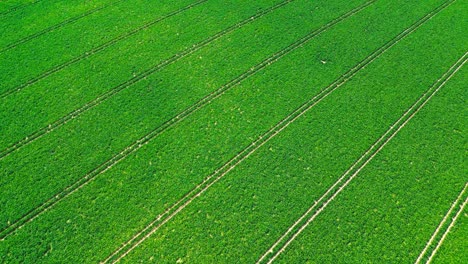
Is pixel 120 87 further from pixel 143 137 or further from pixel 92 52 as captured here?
pixel 143 137

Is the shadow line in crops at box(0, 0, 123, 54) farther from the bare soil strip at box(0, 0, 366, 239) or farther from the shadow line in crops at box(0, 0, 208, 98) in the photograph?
the bare soil strip at box(0, 0, 366, 239)

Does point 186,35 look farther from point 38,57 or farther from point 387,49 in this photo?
point 387,49

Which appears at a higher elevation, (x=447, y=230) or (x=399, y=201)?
(x=399, y=201)

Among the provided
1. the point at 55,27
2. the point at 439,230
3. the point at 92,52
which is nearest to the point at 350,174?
the point at 439,230

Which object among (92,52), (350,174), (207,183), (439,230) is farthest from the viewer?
(92,52)

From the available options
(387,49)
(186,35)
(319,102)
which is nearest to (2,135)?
(186,35)

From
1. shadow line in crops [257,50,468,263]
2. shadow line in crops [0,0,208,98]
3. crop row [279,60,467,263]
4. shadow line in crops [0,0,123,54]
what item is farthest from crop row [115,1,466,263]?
shadow line in crops [0,0,123,54]
